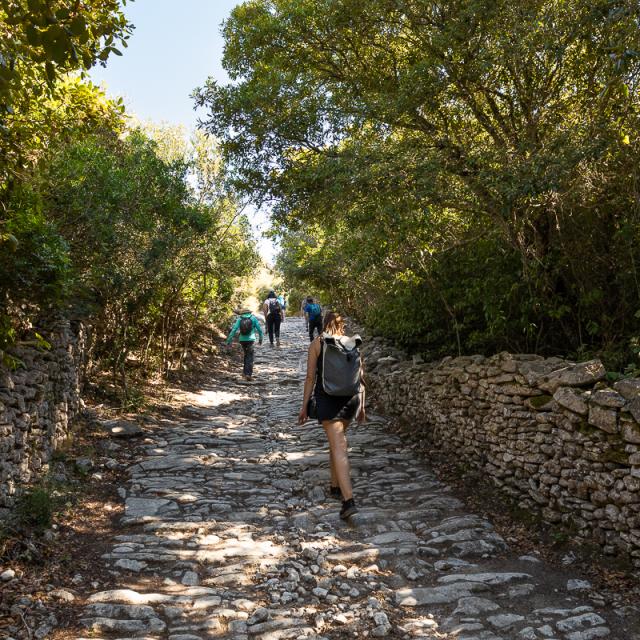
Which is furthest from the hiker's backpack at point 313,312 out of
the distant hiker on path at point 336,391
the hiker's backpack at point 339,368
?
the hiker's backpack at point 339,368

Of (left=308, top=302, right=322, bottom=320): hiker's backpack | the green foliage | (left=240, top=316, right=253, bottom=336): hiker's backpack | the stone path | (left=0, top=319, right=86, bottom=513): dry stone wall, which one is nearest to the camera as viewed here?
the stone path

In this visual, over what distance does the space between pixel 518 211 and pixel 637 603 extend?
192 inches

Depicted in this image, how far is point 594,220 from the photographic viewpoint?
287 inches

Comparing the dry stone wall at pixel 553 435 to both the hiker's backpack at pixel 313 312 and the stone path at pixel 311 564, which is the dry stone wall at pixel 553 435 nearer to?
the stone path at pixel 311 564

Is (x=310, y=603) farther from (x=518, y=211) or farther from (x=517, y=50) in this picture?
(x=517, y=50)

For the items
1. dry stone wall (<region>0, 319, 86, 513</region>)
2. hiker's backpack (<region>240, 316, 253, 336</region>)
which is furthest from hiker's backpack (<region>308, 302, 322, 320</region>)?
dry stone wall (<region>0, 319, 86, 513</region>)

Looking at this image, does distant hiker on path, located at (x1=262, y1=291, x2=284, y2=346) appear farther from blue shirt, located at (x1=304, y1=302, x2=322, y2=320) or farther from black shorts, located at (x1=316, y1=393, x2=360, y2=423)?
black shorts, located at (x1=316, y1=393, x2=360, y2=423)

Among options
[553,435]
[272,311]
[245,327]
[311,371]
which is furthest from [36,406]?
[272,311]

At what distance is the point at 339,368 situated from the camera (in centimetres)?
600

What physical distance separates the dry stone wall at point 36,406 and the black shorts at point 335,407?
9.88 ft

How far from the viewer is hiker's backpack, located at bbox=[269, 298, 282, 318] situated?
19.3 metres

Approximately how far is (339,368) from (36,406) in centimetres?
328

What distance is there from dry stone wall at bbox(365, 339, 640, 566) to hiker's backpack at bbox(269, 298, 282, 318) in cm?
1135

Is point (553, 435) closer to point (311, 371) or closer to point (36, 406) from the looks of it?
point (311, 371)
